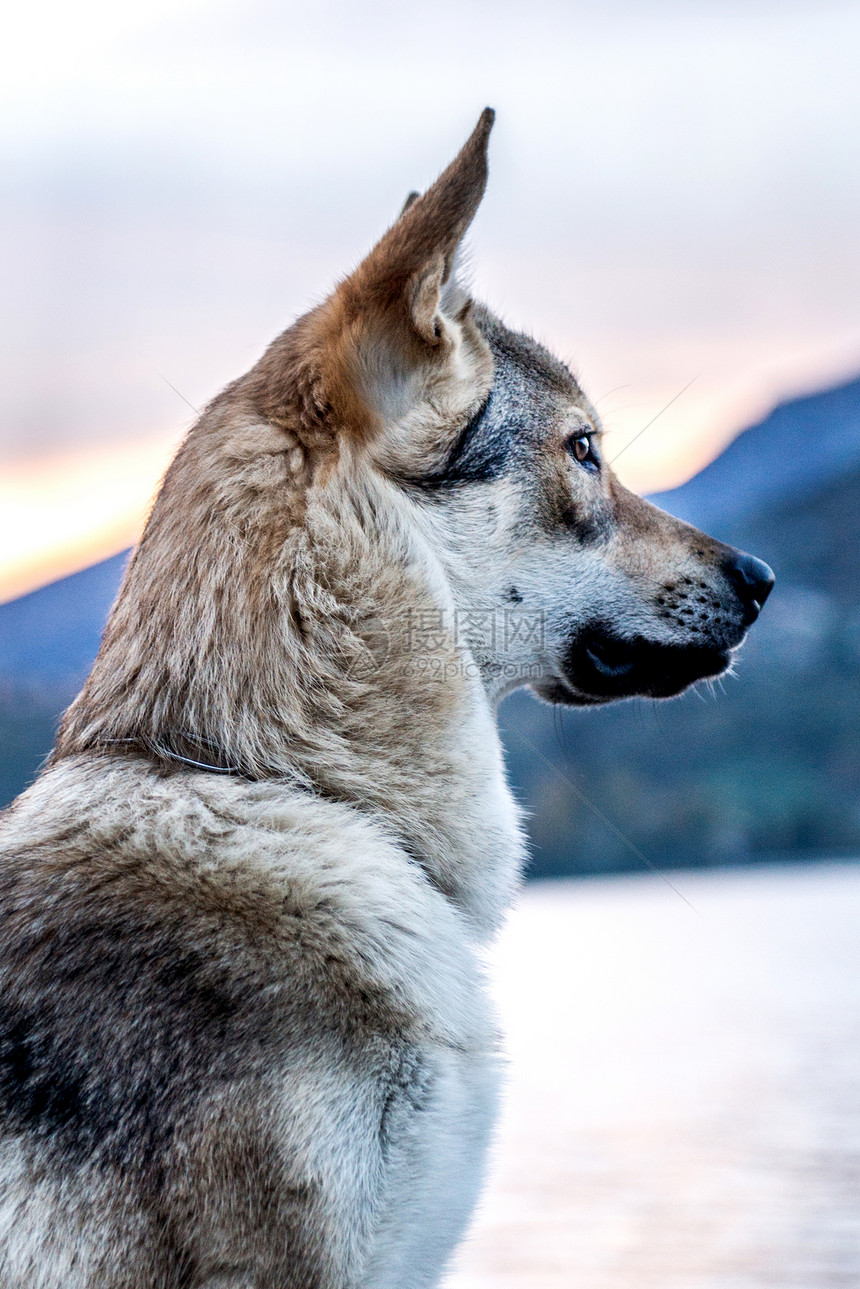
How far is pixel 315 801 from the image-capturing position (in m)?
2.12

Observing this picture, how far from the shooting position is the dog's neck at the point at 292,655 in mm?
2094

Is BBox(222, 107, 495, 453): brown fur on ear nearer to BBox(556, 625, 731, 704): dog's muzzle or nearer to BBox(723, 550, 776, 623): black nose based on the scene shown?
BBox(556, 625, 731, 704): dog's muzzle

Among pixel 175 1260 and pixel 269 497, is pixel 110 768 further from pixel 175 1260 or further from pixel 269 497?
pixel 175 1260

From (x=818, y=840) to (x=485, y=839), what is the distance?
130 feet

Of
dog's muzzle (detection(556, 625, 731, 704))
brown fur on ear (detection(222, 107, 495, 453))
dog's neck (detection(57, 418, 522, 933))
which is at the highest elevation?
brown fur on ear (detection(222, 107, 495, 453))

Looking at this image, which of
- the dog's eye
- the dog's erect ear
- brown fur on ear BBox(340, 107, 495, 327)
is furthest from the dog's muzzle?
brown fur on ear BBox(340, 107, 495, 327)

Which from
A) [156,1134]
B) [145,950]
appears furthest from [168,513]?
[156,1134]

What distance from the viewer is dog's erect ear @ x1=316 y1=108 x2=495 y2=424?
83.5 inches

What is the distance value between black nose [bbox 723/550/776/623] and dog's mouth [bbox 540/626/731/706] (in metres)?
0.13

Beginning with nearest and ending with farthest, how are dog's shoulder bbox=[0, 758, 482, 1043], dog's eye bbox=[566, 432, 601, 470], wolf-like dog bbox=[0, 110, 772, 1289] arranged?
wolf-like dog bbox=[0, 110, 772, 1289]
dog's shoulder bbox=[0, 758, 482, 1043]
dog's eye bbox=[566, 432, 601, 470]

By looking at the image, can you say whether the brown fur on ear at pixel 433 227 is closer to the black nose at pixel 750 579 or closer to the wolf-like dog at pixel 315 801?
the wolf-like dog at pixel 315 801

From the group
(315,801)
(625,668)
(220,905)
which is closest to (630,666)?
(625,668)

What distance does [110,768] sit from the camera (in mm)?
2064

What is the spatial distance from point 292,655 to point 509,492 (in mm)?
657
